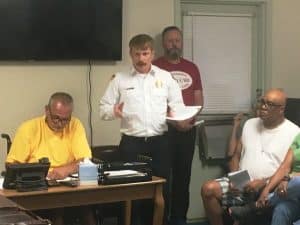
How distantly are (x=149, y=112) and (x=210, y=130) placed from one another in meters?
1.32

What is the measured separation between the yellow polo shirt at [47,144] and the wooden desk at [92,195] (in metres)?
0.57

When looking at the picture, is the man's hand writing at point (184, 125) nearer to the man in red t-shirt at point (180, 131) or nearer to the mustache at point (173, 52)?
the man in red t-shirt at point (180, 131)

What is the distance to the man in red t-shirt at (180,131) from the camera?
4793 millimetres

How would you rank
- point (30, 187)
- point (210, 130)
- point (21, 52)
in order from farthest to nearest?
1. point (210, 130)
2. point (21, 52)
3. point (30, 187)

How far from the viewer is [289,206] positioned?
3756 mm

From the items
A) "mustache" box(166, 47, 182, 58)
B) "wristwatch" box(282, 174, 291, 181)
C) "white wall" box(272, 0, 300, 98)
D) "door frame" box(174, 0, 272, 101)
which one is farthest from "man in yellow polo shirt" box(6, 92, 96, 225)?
"white wall" box(272, 0, 300, 98)

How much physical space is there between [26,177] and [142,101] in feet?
3.77

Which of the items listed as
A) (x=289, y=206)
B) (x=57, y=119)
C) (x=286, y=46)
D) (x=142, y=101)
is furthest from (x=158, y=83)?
(x=286, y=46)

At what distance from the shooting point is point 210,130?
5.37 metres

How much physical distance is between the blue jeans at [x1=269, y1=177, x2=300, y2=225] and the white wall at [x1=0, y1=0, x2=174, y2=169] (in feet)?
5.61

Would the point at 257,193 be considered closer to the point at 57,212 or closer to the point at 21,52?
the point at 57,212

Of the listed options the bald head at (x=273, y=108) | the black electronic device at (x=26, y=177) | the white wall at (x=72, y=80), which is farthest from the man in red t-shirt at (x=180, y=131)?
the black electronic device at (x=26, y=177)

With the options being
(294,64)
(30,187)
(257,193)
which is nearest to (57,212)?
(30,187)

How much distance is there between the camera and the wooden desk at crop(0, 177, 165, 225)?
3.30m
